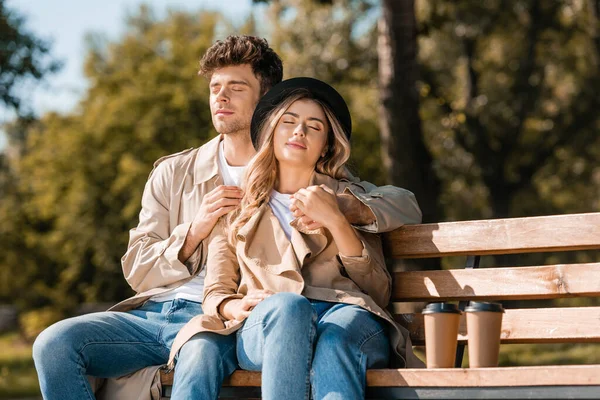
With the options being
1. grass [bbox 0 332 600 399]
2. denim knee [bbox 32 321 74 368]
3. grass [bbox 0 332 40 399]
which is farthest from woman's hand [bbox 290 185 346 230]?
grass [bbox 0 332 40 399]

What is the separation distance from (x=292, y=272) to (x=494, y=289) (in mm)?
808

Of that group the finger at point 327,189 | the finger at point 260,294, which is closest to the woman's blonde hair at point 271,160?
the finger at point 327,189

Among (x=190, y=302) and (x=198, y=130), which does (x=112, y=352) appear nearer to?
(x=190, y=302)

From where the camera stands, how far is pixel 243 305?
3650 mm

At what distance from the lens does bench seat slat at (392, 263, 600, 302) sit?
11.9 ft

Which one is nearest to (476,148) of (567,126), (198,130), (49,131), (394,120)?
(567,126)

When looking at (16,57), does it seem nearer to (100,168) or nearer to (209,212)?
(209,212)

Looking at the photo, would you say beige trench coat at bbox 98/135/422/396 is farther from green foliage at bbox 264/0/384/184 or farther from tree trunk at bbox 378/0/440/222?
green foliage at bbox 264/0/384/184

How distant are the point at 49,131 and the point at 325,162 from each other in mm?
15030

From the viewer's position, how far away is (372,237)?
12.8ft

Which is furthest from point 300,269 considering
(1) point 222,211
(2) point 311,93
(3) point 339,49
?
(3) point 339,49

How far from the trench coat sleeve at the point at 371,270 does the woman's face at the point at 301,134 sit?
1.32 ft

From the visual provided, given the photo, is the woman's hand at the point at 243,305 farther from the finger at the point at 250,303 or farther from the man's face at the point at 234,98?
the man's face at the point at 234,98

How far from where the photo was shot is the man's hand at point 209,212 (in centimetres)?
404
